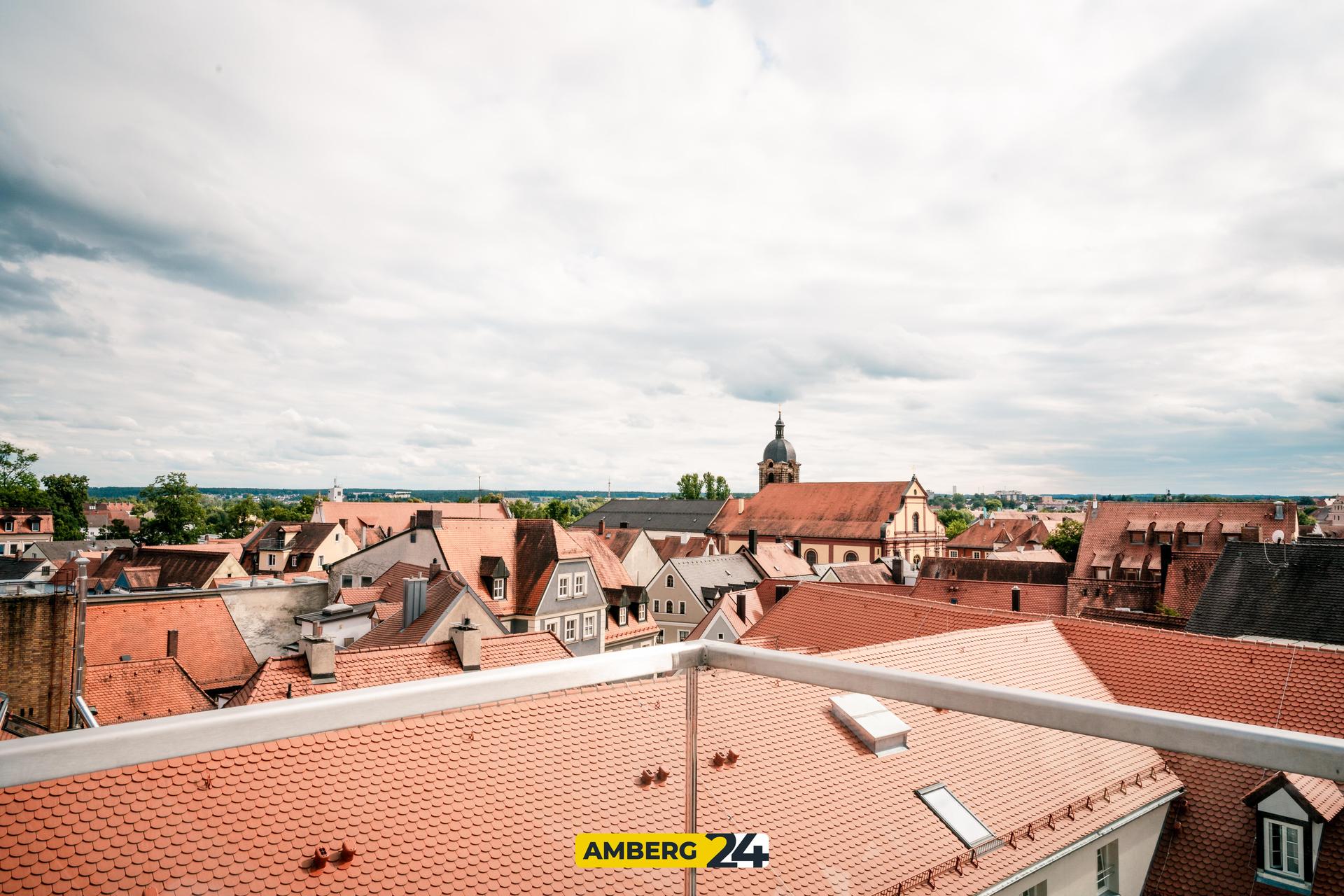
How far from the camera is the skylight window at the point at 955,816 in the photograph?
1.74 metres

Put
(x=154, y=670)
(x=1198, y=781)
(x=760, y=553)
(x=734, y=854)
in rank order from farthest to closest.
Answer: (x=760, y=553) < (x=154, y=670) < (x=734, y=854) < (x=1198, y=781)

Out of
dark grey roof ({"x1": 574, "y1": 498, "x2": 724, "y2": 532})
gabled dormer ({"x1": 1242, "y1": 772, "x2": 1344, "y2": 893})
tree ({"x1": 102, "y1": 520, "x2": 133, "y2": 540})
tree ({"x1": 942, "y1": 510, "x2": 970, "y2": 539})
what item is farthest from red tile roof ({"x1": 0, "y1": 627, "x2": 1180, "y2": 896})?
tree ({"x1": 942, "y1": 510, "x2": 970, "y2": 539})

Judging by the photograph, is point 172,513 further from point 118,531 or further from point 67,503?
point 118,531

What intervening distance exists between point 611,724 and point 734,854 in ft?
1.21

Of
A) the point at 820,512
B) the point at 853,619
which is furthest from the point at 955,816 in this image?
the point at 820,512

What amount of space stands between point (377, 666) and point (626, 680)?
30.8 ft

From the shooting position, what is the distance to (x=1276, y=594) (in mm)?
18375

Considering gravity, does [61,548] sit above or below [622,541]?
below

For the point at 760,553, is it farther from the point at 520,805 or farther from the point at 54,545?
the point at 54,545

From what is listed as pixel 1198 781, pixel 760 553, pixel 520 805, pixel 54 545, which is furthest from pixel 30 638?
pixel 54 545

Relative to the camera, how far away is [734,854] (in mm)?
1555

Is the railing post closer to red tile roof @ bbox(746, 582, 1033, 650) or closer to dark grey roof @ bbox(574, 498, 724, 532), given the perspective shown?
red tile roof @ bbox(746, 582, 1033, 650)

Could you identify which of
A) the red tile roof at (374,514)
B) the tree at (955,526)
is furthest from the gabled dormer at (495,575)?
the tree at (955,526)

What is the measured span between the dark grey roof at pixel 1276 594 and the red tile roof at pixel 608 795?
2008 cm
